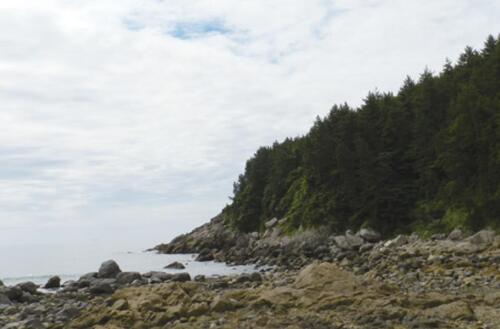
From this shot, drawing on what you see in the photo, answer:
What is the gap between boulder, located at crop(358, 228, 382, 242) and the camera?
52531mm

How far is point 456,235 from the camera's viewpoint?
40.0m

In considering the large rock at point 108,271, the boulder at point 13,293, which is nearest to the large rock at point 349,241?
the large rock at point 108,271

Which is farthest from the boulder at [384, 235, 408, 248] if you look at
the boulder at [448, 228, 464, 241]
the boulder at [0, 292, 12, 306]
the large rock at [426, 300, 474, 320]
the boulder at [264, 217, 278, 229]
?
the boulder at [264, 217, 278, 229]

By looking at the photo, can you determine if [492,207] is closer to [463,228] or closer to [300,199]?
[463,228]

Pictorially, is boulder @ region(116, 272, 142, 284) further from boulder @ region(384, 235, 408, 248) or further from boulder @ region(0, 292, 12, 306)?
boulder @ region(384, 235, 408, 248)

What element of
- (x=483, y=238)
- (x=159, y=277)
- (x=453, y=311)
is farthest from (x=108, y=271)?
(x=453, y=311)

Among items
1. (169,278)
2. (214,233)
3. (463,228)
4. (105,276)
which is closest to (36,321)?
(169,278)

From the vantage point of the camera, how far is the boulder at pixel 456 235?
130 feet

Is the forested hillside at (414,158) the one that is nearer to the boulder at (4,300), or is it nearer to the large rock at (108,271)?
the large rock at (108,271)

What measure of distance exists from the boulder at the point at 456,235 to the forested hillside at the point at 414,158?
1.15 meters

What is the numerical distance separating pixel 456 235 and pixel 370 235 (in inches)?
524

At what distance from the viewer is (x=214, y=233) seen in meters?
105

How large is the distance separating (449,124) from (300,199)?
90.4 ft

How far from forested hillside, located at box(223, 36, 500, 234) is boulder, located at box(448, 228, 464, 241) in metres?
1.15
